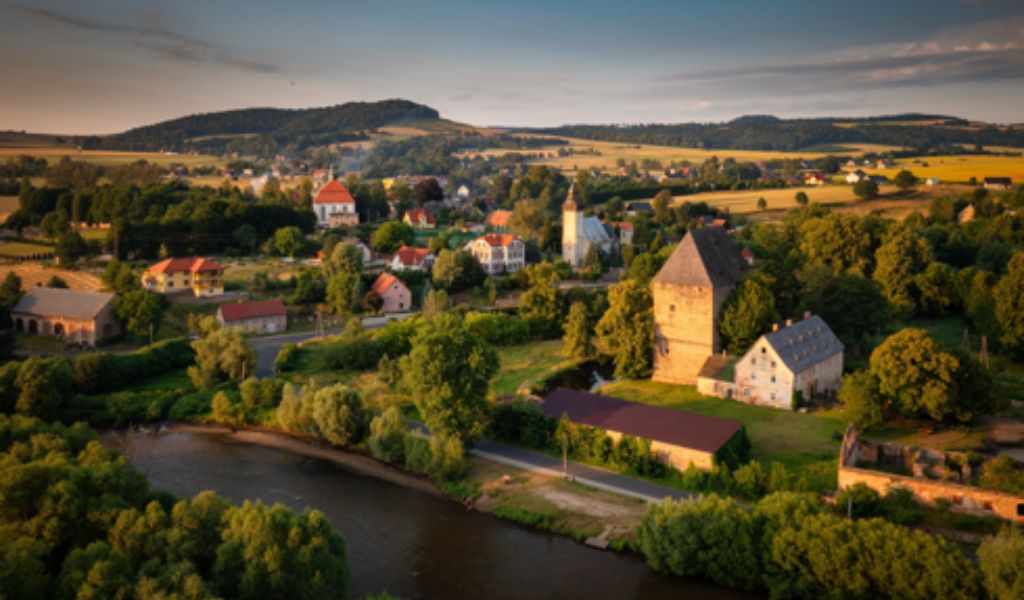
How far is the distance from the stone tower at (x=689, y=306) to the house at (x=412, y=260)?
25084mm

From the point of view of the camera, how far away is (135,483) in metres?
20.3

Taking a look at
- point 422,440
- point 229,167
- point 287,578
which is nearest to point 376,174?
point 229,167

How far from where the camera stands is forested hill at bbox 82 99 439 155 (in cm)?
14462

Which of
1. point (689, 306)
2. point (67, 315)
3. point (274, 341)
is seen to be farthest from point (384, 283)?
point (689, 306)

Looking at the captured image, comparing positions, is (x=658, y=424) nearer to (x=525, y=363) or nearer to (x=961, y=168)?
(x=525, y=363)

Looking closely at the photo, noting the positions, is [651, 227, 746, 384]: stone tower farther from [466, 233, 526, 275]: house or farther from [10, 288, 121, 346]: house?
[10, 288, 121, 346]: house

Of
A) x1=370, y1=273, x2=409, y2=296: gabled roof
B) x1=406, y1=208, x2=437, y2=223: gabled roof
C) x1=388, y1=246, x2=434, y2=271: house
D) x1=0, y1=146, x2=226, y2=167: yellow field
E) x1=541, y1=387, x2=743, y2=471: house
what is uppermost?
x1=0, y1=146, x2=226, y2=167: yellow field

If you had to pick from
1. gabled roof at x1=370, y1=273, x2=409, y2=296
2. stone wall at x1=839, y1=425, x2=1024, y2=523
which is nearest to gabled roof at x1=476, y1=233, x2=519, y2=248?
gabled roof at x1=370, y1=273, x2=409, y2=296

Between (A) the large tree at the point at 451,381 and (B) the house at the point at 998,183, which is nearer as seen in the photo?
(A) the large tree at the point at 451,381

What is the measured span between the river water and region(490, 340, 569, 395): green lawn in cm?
954

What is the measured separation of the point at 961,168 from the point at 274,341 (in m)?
77.3

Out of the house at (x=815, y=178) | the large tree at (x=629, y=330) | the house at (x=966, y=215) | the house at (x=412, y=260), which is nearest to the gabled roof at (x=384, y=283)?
the house at (x=412, y=260)

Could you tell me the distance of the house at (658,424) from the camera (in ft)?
83.1

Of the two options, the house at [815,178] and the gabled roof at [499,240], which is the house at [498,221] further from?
the house at [815,178]
